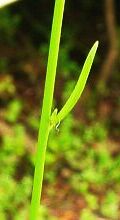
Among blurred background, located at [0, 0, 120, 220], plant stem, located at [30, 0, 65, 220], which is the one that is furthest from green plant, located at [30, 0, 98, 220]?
blurred background, located at [0, 0, 120, 220]

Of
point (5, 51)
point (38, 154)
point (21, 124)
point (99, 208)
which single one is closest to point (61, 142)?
point (21, 124)

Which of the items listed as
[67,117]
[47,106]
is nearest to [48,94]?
[47,106]

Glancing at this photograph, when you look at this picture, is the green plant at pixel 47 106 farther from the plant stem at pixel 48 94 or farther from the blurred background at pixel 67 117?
the blurred background at pixel 67 117

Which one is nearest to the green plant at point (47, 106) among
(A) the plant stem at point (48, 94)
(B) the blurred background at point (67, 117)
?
(A) the plant stem at point (48, 94)

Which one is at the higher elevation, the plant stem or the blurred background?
the blurred background

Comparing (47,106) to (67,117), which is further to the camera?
(67,117)

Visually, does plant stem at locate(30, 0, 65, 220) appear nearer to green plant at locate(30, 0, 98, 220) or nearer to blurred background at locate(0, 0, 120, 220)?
green plant at locate(30, 0, 98, 220)

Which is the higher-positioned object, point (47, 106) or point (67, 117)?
point (67, 117)

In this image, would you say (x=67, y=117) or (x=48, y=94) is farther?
(x=67, y=117)

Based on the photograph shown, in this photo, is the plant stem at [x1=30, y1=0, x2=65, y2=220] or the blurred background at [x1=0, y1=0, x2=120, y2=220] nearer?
the plant stem at [x1=30, y1=0, x2=65, y2=220]

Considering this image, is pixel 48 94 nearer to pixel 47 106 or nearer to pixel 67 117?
pixel 47 106
